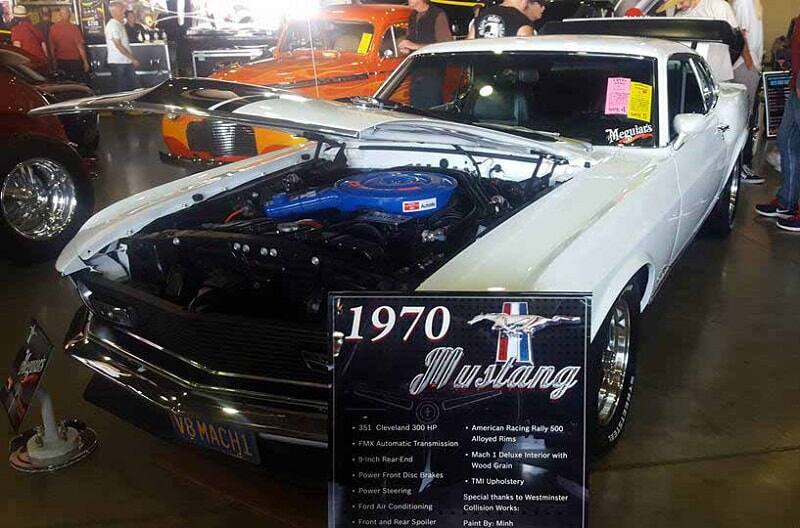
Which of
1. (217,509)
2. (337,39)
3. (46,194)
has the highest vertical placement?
(337,39)

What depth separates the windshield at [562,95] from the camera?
11.5 ft

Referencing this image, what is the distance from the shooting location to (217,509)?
99.4 inches

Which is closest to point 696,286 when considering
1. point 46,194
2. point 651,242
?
point 651,242

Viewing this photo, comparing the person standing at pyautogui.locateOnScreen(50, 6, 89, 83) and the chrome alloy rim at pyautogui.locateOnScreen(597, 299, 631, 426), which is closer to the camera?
the chrome alloy rim at pyautogui.locateOnScreen(597, 299, 631, 426)

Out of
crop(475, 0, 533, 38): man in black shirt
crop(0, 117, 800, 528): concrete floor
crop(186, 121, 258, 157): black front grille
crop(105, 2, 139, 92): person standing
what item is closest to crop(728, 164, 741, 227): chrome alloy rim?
crop(0, 117, 800, 528): concrete floor

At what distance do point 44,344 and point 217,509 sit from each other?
2.70 feet

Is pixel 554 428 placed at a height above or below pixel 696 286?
above

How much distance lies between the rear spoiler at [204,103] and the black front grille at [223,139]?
3.59 m

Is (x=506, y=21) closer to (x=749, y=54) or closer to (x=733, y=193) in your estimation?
(x=733, y=193)

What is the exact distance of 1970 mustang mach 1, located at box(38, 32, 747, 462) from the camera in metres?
2.25

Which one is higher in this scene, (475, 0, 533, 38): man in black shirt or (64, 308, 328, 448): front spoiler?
(475, 0, 533, 38): man in black shirt

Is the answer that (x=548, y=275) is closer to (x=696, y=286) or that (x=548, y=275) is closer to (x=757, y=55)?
(x=696, y=286)

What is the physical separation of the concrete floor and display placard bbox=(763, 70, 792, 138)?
13.2 feet

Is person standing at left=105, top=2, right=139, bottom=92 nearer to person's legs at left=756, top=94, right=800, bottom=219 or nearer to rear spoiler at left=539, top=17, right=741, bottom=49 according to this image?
rear spoiler at left=539, top=17, right=741, bottom=49
